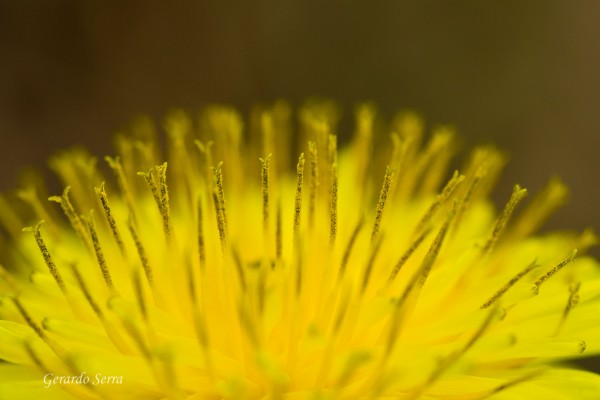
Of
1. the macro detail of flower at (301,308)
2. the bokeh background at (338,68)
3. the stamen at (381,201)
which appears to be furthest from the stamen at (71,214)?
the bokeh background at (338,68)

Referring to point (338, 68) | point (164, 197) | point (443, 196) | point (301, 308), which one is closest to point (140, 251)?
point (164, 197)

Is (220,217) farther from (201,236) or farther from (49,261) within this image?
(49,261)

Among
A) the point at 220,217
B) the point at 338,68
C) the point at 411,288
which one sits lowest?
the point at 411,288

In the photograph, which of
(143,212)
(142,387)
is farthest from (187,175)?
(142,387)

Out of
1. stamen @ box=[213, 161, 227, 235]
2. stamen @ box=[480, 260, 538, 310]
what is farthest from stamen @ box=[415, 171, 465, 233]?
stamen @ box=[213, 161, 227, 235]

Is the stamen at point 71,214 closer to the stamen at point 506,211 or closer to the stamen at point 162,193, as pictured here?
the stamen at point 162,193

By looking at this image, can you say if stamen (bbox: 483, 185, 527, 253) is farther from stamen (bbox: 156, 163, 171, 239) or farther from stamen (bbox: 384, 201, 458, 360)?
stamen (bbox: 156, 163, 171, 239)

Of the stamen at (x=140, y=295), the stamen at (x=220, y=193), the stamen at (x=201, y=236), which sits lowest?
the stamen at (x=140, y=295)
